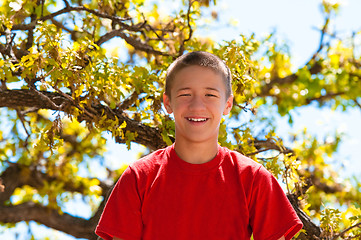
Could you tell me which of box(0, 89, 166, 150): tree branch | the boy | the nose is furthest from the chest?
box(0, 89, 166, 150): tree branch

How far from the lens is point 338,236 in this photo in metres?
3.17

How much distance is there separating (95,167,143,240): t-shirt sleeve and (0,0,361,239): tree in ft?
3.16

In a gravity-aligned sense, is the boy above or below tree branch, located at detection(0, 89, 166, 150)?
below

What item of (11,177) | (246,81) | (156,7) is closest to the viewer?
(246,81)

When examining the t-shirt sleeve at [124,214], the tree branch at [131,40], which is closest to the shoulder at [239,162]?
the t-shirt sleeve at [124,214]

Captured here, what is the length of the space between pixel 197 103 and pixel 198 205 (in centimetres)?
41

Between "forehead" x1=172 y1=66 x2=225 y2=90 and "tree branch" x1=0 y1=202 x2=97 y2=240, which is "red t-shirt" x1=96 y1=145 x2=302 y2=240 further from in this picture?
"tree branch" x1=0 y1=202 x2=97 y2=240

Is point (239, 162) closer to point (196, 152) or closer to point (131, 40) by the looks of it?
point (196, 152)

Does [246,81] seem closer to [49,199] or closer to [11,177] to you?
[49,199]

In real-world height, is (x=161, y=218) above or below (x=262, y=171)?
below

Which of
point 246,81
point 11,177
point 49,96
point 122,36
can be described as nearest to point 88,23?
point 122,36

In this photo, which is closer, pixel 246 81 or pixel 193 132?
pixel 193 132

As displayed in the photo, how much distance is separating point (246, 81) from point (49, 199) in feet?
9.59

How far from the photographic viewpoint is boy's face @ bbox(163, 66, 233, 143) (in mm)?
2086
